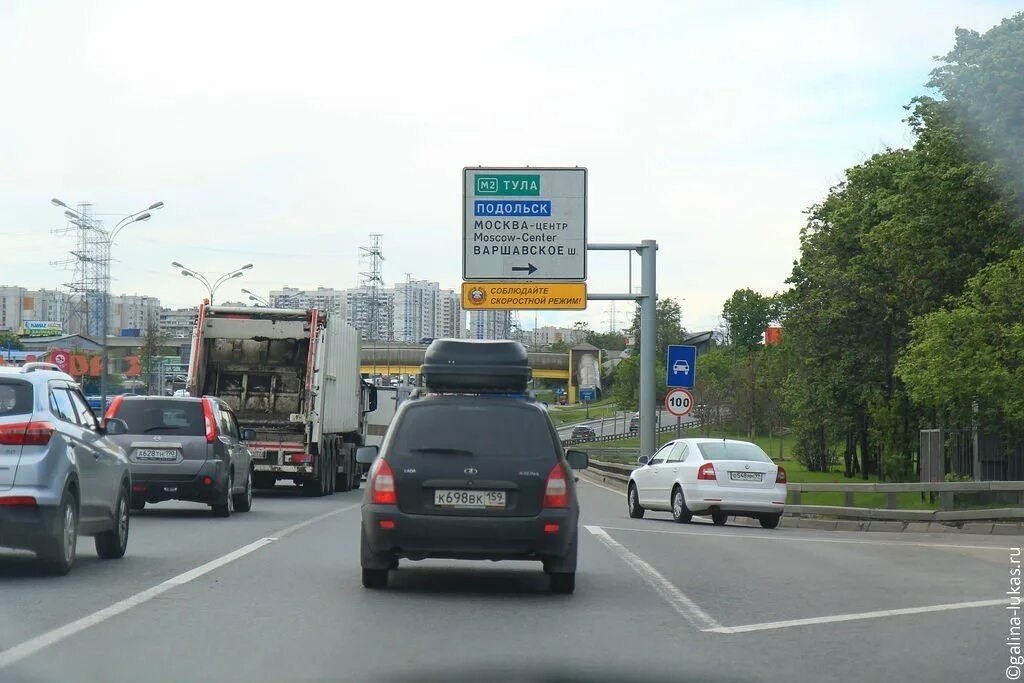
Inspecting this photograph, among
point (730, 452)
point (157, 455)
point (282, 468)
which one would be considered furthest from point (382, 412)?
point (157, 455)

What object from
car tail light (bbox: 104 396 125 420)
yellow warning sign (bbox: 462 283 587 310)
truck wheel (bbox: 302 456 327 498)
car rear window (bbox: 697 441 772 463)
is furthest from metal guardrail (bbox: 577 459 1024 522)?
car tail light (bbox: 104 396 125 420)

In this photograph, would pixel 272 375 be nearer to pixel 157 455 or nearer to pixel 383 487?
pixel 157 455

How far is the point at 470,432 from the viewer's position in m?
11.3

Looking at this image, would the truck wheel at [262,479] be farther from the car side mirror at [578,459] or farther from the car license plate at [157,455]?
the car side mirror at [578,459]

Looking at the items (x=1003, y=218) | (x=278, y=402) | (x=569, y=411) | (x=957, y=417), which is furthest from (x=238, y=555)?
(x=569, y=411)

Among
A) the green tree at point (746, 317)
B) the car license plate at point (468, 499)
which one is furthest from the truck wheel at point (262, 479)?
the green tree at point (746, 317)

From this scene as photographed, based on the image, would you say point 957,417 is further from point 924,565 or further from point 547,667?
point 547,667

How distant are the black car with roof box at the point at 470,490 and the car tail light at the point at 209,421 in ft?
33.3

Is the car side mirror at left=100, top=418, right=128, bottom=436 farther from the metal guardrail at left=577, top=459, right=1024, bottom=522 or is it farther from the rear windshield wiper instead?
the metal guardrail at left=577, top=459, right=1024, bottom=522

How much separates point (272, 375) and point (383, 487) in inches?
768

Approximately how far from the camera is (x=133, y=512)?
72.7 ft

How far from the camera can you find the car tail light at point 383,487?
36.3 feet

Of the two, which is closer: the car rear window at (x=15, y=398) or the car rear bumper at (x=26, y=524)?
the car rear bumper at (x=26, y=524)

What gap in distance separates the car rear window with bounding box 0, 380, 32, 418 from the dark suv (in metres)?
9.27
